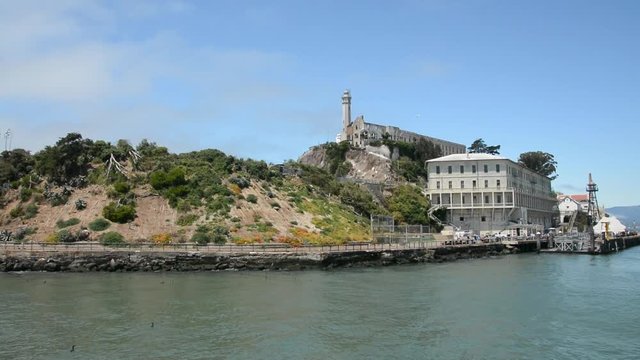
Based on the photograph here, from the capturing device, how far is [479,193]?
83.3 metres

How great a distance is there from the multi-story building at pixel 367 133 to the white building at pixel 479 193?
30.9 metres

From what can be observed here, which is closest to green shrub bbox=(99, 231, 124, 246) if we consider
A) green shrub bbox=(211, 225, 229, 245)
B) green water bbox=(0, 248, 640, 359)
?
green shrub bbox=(211, 225, 229, 245)

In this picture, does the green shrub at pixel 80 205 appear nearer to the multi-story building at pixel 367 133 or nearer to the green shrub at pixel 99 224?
the green shrub at pixel 99 224

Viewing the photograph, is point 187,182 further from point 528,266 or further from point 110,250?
point 528,266

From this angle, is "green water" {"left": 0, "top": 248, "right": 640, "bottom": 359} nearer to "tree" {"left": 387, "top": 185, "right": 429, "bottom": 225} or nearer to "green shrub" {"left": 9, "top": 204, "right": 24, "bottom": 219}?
"green shrub" {"left": 9, "top": 204, "right": 24, "bottom": 219}

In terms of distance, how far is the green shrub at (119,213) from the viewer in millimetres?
58625

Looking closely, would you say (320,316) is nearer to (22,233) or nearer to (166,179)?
(166,179)

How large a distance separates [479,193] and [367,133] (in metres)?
38.2

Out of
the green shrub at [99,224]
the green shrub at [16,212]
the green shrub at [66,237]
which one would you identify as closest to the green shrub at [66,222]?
the green shrub at [99,224]

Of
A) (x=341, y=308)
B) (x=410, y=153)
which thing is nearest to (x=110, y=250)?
(x=341, y=308)

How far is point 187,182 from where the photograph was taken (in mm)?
66750

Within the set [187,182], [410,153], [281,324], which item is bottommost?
[281,324]

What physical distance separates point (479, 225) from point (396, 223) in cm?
1310

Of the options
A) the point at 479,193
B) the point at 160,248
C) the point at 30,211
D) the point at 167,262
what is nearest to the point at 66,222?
the point at 30,211
